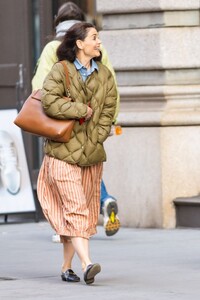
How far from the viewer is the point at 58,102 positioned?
8.67m

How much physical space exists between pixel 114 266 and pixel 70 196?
1113 mm

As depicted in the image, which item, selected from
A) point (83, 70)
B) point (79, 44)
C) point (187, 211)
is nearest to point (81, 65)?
point (83, 70)

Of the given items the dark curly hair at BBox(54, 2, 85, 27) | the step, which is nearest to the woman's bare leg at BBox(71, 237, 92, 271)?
the dark curly hair at BBox(54, 2, 85, 27)

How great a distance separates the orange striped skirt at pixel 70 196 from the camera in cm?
873

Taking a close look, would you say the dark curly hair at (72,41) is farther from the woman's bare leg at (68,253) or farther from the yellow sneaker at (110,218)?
the yellow sneaker at (110,218)

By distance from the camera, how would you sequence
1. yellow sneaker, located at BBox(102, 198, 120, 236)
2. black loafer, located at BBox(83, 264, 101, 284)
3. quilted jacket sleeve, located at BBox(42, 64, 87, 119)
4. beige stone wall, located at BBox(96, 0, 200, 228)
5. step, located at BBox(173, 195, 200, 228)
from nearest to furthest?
black loafer, located at BBox(83, 264, 101, 284) < quilted jacket sleeve, located at BBox(42, 64, 87, 119) < yellow sneaker, located at BBox(102, 198, 120, 236) < step, located at BBox(173, 195, 200, 228) < beige stone wall, located at BBox(96, 0, 200, 228)

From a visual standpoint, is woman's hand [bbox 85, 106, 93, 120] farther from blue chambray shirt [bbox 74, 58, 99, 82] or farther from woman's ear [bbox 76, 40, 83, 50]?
woman's ear [bbox 76, 40, 83, 50]

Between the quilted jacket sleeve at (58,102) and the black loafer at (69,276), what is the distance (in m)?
1.04

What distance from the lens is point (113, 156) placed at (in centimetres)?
1251

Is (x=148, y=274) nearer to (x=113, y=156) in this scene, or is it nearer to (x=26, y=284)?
(x=26, y=284)

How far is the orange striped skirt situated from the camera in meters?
8.73

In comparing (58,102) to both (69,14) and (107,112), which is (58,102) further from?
(69,14)

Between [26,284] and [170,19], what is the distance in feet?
13.9

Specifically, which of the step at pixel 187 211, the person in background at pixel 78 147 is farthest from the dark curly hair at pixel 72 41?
the step at pixel 187 211
